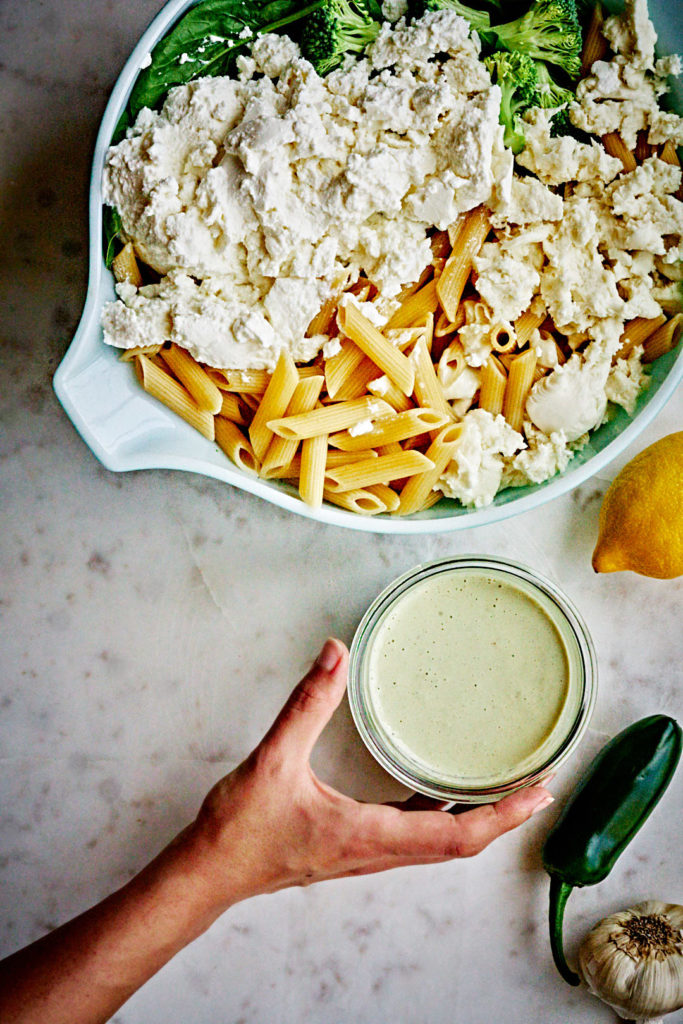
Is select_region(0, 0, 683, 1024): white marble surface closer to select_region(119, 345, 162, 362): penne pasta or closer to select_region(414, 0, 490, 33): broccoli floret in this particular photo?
select_region(119, 345, 162, 362): penne pasta

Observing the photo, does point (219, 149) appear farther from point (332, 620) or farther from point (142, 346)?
point (332, 620)

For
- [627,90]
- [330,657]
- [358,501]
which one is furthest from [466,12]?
[330,657]

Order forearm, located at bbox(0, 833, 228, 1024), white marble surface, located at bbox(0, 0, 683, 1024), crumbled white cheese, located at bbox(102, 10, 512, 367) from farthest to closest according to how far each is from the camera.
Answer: white marble surface, located at bbox(0, 0, 683, 1024)
forearm, located at bbox(0, 833, 228, 1024)
crumbled white cheese, located at bbox(102, 10, 512, 367)

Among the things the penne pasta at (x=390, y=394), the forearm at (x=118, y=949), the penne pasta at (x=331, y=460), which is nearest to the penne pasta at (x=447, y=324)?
the penne pasta at (x=390, y=394)

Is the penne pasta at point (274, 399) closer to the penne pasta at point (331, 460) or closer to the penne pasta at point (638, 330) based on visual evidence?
the penne pasta at point (331, 460)

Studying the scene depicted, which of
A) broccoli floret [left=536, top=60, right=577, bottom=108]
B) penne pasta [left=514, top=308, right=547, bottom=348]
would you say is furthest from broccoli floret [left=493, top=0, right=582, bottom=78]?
penne pasta [left=514, top=308, right=547, bottom=348]

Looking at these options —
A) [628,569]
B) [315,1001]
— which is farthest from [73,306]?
[315,1001]

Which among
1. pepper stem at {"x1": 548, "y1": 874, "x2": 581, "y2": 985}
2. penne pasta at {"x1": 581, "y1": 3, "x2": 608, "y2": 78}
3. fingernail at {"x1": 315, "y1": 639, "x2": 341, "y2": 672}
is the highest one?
penne pasta at {"x1": 581, "y1": 3, "x2": 608, "y2": 78}
